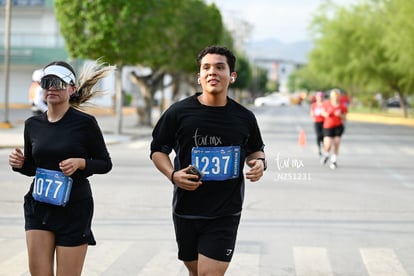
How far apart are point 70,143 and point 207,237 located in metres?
1.01

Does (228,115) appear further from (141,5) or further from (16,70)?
(16,70)

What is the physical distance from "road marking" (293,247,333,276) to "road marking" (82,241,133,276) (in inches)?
69.3

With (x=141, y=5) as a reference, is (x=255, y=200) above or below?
below

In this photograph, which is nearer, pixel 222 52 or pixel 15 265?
pixel 222 52

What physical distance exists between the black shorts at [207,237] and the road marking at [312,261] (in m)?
2.58

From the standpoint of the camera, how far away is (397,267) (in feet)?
26.0

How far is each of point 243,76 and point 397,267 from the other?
98.1 metres

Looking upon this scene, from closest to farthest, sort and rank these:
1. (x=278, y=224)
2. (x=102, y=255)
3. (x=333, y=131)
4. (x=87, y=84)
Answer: (x=87, y=84)
(x=102, y=255)
(x=278, y=224)
(x=333, y=131)

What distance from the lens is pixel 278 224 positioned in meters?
10.5

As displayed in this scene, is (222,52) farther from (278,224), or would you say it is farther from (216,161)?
(278,224)

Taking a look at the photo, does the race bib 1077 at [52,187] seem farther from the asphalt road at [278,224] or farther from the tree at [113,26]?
the tree at [113,26]

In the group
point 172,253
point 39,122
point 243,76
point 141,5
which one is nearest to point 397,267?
point 172,253

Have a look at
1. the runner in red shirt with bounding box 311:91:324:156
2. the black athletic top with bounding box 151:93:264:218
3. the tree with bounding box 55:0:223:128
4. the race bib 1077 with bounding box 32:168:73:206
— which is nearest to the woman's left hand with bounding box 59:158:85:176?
the race bib 1077 with bounding box 32:168:73:206

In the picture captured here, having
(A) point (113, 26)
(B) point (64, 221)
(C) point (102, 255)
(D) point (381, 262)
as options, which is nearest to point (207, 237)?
(B) point (64, 221)
